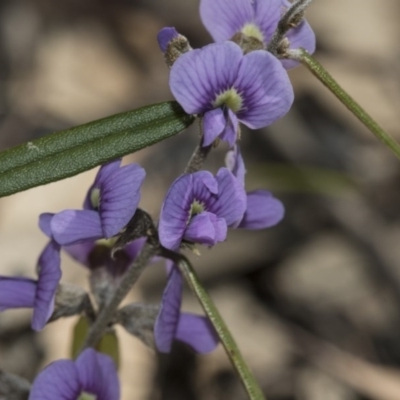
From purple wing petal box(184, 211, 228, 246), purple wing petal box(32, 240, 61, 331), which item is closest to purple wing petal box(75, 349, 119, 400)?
purple wing petal box(32, 240, 61, 331)

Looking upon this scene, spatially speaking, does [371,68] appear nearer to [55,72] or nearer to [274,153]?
[274,153]

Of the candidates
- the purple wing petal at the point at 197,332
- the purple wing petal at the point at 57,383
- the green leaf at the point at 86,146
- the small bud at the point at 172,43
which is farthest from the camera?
the purple wing petal at the point at 197,332

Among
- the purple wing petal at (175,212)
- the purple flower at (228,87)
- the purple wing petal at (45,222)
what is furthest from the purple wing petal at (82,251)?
the purple flower at (228,87)

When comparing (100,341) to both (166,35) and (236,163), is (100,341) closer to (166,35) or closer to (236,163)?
(236,163)

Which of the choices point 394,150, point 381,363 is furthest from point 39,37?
point 394,150

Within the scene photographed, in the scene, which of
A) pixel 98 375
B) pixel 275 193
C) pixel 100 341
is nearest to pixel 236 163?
pixel 98 375

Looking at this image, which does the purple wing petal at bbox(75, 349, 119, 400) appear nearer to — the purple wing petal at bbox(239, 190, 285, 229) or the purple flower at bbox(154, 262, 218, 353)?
the purple flower at bbox(154, 262, 218, 353)

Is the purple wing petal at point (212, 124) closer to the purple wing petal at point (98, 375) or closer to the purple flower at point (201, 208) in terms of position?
the purple flower at point (201, 208)
